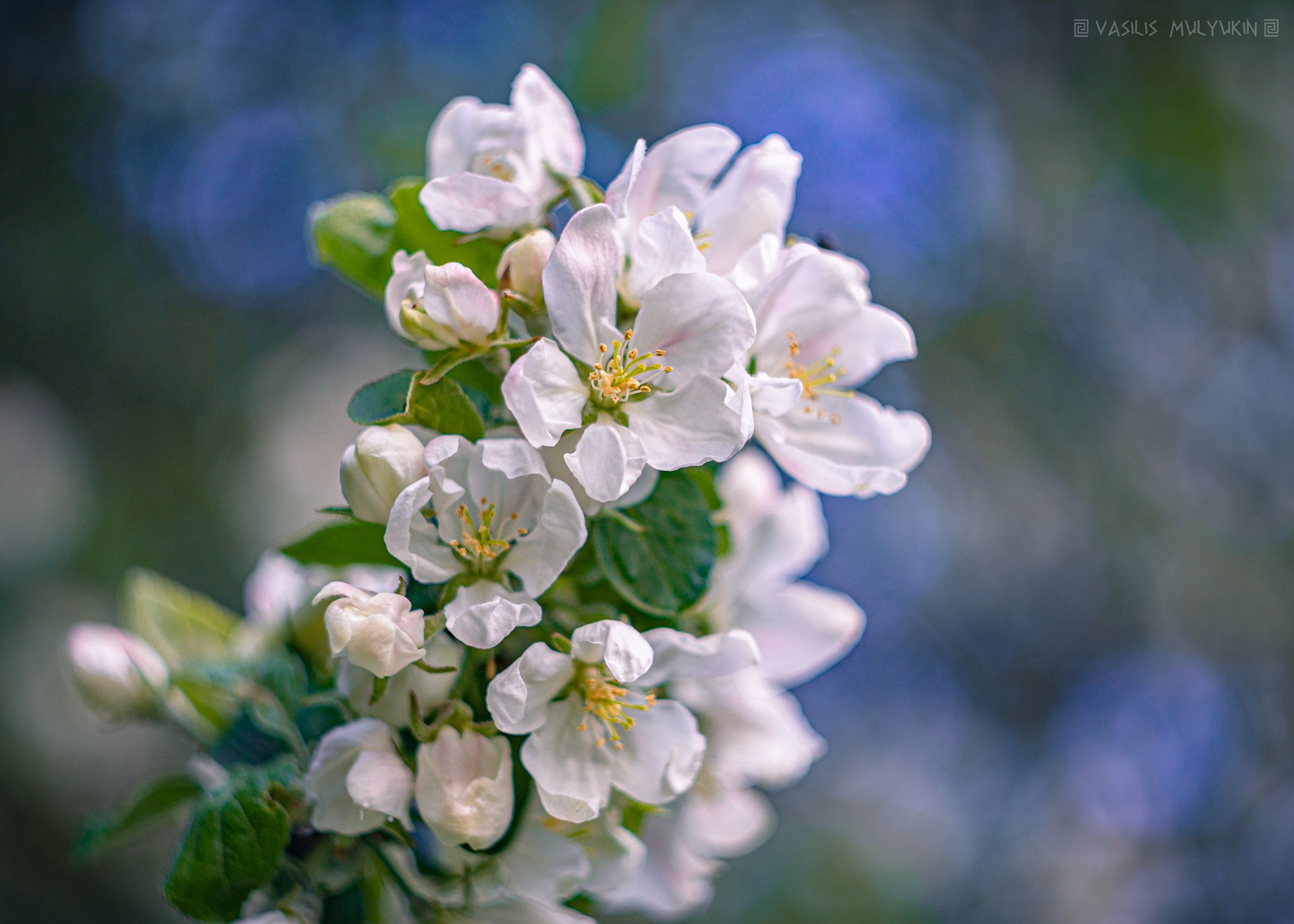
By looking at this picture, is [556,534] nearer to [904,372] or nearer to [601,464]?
[601,464]

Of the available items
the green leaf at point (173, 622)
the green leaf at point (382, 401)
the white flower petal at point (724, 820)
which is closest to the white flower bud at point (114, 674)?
the green leaf at point (173, 622)

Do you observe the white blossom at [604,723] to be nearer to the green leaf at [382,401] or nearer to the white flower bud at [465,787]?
the white flower bud at [465,787]

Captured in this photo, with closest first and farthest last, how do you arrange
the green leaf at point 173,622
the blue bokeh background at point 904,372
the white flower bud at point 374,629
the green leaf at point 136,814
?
the white flower bud at point 374,629, the green leaf at point 136,814, the green leaf at point 173,622, the blue bokeh background at point 904,372

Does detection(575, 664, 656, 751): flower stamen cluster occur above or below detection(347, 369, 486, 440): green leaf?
below

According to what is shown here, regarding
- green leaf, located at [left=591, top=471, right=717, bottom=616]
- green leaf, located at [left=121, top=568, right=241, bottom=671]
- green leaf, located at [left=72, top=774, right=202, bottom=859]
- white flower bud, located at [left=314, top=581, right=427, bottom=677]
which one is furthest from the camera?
green leaf, located at [left=121, top=568, right=241, bottom=671]

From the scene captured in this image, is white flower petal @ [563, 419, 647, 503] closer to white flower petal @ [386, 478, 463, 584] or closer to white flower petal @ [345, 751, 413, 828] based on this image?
white flower petal @ [386, 478, 463, 584]

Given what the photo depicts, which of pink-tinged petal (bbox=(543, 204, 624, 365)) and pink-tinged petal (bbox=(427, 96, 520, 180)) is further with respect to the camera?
pink-tinged petal (bbox=(427, 96, 520, 180))

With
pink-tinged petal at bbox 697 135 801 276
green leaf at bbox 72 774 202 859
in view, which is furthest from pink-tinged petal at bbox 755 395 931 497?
green leaf at bbox 72 774 202 859

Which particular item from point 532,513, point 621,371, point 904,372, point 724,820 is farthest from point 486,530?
point 904,372
